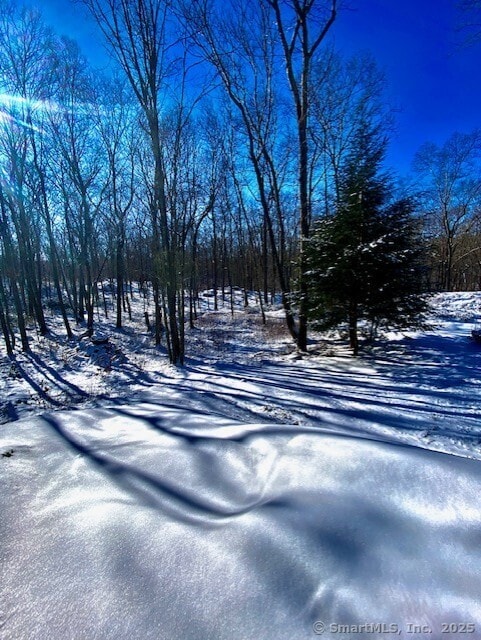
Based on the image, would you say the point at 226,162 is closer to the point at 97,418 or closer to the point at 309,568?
the point at 97,418

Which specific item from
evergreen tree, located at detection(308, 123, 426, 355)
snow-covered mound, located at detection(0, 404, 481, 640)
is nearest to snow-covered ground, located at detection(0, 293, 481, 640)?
snow-covered mound, located at detection(0, 404, 481, 640)

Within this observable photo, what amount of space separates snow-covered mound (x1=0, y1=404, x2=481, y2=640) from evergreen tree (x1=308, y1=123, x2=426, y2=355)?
17.2 feet

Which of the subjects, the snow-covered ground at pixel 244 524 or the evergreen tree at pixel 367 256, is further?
the evergreen tree at pixel 367 256

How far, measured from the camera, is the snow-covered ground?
1.35 m

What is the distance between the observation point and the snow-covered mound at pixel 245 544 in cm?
134

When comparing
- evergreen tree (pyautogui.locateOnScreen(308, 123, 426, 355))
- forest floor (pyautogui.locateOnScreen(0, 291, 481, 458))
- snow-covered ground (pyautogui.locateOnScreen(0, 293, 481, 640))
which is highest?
evergreen tree (pyautogui.locateOnScreen(308, 123, 426, 355))

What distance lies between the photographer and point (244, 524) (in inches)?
72.3

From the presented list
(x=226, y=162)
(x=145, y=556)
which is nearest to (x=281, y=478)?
(x=145, y=556)

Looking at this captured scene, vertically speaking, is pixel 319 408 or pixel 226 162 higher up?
pixel 226 162

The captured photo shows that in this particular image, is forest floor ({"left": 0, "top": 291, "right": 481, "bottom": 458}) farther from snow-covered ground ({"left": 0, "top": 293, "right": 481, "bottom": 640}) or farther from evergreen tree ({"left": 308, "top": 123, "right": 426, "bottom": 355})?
evergreen tree ({"left": 308, "top": 123, "right": 426, "bottom": 355})

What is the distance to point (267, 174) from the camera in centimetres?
1281

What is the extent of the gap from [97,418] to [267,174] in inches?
473

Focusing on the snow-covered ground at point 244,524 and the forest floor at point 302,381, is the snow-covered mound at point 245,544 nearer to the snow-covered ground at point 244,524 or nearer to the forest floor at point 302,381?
the snow-covered ground at point 244,524

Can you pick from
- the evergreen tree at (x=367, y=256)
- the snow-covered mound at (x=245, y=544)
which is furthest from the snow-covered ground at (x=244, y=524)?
the evergreen tree at (x=367, y=256)
